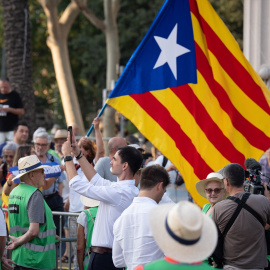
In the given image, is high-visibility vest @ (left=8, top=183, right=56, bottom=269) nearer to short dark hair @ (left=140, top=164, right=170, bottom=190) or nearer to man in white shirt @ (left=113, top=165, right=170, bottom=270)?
man in white shirt @ (left=113, top=165, right=170, bottom=270)

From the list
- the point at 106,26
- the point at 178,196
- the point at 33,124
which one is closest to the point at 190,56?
the point at 178,196

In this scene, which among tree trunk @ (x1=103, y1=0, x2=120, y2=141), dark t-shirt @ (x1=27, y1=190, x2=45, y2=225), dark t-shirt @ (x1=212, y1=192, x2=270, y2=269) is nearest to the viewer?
dark t-shirt @ (x1=212, y1=192, x2=270, y2=269)

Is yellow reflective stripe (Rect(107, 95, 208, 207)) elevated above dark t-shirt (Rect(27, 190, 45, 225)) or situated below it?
above

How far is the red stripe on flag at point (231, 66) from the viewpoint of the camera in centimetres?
793

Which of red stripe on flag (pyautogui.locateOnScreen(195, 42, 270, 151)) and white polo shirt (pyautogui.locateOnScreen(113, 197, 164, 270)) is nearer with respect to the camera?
white polo shirt (pyautogui.locateOnScreen(113, 197, 164, 270))

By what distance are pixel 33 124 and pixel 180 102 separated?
32.4 ft

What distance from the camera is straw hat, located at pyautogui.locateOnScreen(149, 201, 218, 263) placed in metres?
3.69

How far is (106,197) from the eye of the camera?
6305mm

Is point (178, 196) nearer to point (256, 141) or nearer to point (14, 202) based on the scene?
point (256, 141)

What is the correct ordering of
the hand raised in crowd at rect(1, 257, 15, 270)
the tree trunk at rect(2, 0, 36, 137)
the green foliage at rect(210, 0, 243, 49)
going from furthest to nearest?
the green foliage at rect(210, 0, 243, 49) → the tree trunk at rect(2, 0, 36, 137) → the hand raised in crowd at rect(1, 257, 15, 270)

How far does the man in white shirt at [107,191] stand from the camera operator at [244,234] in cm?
86

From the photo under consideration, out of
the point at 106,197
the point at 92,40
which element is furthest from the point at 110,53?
the point at 106,197

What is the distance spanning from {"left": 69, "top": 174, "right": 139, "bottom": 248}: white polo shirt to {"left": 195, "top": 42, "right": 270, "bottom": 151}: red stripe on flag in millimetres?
1894

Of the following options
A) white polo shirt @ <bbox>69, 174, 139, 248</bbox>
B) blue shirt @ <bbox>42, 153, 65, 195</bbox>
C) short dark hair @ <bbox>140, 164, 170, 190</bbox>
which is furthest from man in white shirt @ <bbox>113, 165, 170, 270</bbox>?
blue shirt @ <bbox>42, 153, 65, 195</bbox>
